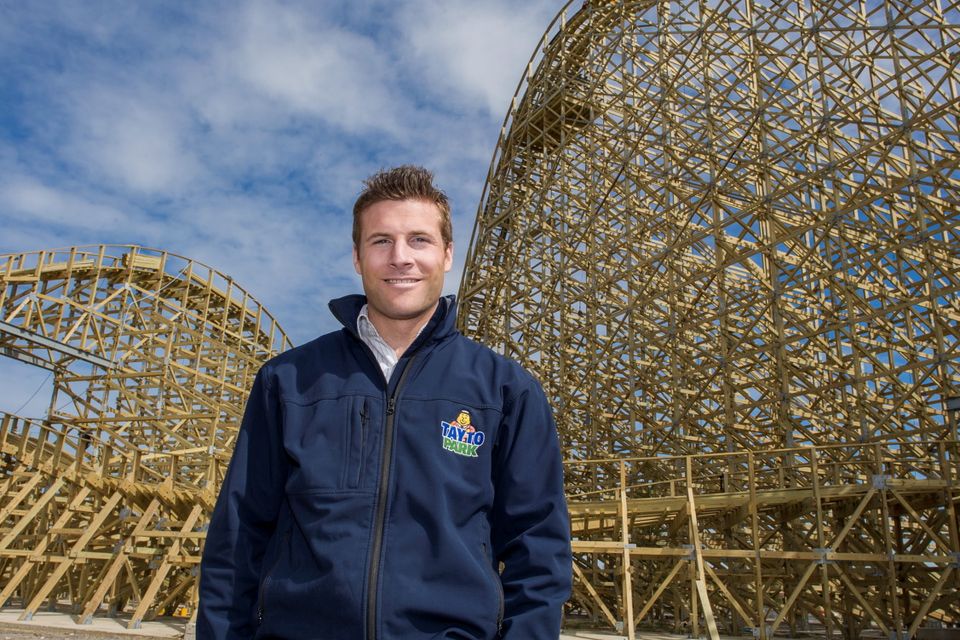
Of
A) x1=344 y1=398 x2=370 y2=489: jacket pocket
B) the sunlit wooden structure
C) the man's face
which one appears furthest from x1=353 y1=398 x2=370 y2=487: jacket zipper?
the sunlit wooden structure

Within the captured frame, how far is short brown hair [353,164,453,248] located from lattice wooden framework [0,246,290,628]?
10641mm

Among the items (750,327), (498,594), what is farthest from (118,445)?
(498,594)

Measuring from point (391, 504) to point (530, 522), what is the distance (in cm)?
31

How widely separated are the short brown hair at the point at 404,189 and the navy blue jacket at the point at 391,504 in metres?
0.22

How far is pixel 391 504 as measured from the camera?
1.63 m

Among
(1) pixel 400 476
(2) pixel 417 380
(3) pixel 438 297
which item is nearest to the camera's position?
(1) pixel 400 476

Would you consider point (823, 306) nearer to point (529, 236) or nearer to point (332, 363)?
point (529, 236)

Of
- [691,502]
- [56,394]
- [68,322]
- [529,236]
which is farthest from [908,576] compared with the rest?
[68,322]

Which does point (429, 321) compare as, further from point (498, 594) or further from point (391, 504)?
point (498, 594)

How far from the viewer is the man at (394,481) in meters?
1.56

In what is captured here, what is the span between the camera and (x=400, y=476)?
166cm

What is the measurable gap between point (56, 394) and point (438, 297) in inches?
816

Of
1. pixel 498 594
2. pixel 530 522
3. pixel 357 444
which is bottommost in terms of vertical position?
pixel 498 594

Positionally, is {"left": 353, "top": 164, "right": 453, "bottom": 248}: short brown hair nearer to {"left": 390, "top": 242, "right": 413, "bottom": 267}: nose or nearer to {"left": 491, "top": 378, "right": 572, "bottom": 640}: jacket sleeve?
{"left": 390, "top": 242, "right": 413, "bottom": 267}: nose
